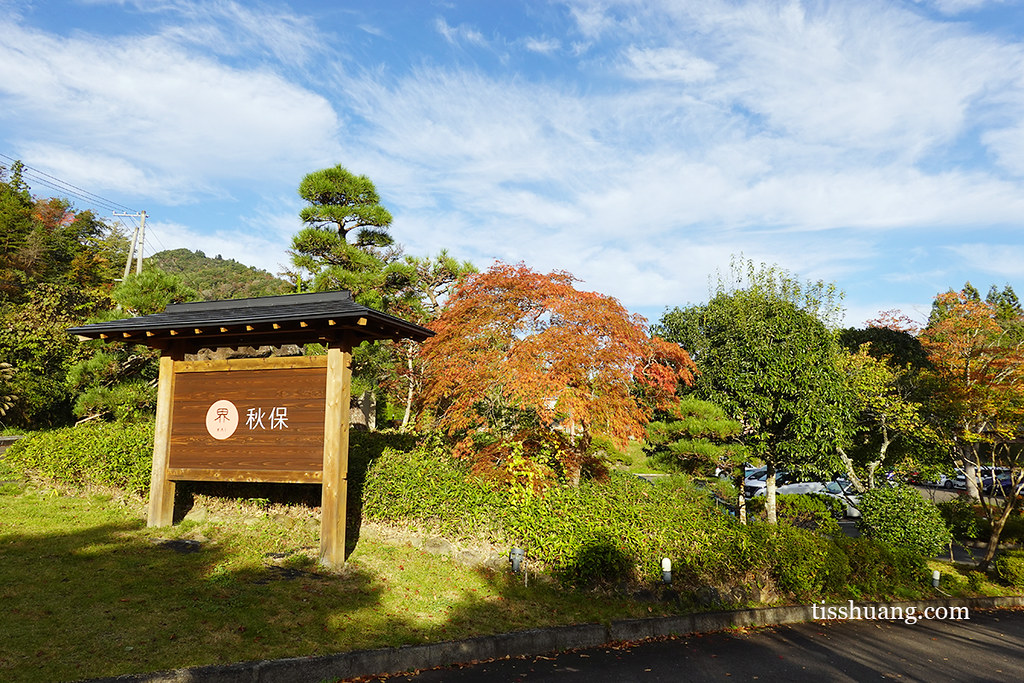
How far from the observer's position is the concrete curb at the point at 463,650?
4.77 meters

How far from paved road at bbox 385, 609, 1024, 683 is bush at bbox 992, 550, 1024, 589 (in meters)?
3.82

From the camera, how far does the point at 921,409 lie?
15766 mm

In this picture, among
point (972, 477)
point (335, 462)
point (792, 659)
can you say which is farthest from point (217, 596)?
point (972, 477)

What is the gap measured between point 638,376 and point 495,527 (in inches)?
173

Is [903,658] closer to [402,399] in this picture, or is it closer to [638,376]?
[638,376]

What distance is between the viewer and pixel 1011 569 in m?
12.1

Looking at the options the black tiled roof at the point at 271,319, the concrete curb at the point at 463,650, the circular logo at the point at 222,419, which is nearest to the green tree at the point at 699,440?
the concrete curb at the point at 463,650

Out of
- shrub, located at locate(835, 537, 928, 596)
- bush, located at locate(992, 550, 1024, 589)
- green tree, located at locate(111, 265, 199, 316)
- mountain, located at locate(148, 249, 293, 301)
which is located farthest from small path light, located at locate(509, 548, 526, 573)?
mountain, located at locate(148, 249, 293, 301)

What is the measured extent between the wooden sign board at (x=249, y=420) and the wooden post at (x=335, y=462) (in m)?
0.15

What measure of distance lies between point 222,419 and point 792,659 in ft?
27.7

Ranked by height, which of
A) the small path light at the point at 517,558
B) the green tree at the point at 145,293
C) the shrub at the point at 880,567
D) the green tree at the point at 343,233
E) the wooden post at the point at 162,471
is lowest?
the shrub at the point at 880,567

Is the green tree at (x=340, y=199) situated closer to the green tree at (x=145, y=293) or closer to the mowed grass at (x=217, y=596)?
the green tree at (x=145, y=293)

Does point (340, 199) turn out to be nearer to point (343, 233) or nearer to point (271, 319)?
point (343, 233)

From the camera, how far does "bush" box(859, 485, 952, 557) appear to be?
1118 centimetres
